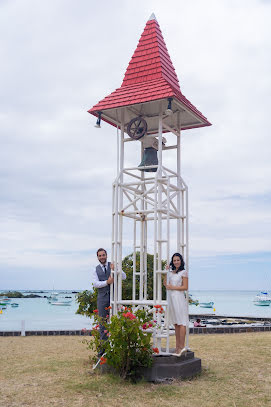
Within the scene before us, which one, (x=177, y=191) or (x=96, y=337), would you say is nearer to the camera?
(x=96, y=337)

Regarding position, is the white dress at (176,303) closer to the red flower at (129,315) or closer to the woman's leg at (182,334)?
the woman's leg at (182,334)

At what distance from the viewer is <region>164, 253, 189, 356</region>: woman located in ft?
23.1

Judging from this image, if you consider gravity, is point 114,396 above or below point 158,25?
below

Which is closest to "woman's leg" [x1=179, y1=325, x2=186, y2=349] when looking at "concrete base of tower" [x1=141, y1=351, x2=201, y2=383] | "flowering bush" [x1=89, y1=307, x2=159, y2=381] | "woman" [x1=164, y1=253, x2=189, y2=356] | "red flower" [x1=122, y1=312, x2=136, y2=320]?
"woman" [x1=164, y1=253, x2=189, y2=356]

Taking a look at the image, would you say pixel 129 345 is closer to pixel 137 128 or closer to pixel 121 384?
pixel 121 384

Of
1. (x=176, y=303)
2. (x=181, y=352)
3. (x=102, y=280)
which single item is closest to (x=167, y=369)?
(x=181, y=352)

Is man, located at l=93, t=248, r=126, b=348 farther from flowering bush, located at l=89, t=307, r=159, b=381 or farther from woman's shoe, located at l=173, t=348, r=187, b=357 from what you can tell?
woman's shoe, located at l=173, t=348, r=187, b=357

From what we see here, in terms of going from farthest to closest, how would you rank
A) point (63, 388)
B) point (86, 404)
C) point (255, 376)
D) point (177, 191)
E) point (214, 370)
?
point (177, 191) → point (214, 370) → point (255, 376) → point (63, 388) → point (86, 404)

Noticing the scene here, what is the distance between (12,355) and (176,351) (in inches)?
148

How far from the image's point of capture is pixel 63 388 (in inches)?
242

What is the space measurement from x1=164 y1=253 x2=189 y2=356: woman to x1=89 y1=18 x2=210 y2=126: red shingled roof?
9.30 ft

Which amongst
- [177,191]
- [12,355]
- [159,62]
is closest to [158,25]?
[159,62]

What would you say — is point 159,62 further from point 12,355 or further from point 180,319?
point 12,355

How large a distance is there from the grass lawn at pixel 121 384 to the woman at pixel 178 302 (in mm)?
671
